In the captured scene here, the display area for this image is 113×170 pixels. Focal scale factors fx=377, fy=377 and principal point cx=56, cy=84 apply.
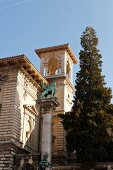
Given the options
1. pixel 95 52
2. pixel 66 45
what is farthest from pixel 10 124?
pixel 66 45

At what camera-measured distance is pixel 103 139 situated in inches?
877

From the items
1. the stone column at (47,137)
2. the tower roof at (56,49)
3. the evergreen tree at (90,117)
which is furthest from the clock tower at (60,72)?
the stone column at (47,137)

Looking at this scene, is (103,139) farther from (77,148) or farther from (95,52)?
(95,52)

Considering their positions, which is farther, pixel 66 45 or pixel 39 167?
pixel 66 45

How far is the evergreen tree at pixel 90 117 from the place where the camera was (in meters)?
22.0

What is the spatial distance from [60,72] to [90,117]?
1151cm

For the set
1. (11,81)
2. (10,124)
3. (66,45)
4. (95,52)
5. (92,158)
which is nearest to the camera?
(92,158)

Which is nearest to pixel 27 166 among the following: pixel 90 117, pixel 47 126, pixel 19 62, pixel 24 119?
pixel 47 126

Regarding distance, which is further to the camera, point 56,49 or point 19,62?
point 56,49

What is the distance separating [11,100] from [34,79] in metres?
4.33

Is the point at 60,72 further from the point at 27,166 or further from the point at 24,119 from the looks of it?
the point at 27,166

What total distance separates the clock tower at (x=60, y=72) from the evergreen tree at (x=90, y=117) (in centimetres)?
590

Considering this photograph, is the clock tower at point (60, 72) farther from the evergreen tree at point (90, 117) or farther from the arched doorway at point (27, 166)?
the arched doorway at point (27, 166)

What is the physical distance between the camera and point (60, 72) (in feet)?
111
